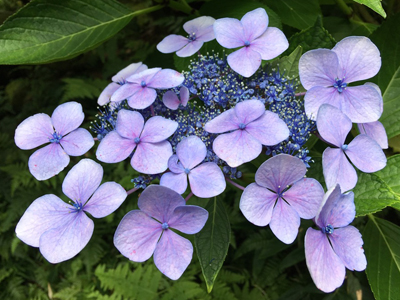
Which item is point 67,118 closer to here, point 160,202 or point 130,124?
point 130,124

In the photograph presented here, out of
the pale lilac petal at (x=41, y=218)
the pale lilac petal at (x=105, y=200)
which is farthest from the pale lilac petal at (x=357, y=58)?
the pale lilac petal at (x=41, y=218)

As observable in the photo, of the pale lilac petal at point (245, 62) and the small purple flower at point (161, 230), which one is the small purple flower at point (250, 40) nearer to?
the pale lilac petal at point (245, 62)

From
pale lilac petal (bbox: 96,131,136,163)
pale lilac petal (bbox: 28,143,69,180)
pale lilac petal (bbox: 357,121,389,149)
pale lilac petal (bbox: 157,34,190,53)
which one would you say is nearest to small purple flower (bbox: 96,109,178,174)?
pale lilac petal (bbox: 96,131,136,163)

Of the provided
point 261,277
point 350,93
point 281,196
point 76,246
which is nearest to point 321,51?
point 350,93

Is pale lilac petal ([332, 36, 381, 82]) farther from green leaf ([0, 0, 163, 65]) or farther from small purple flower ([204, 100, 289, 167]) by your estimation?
green leaf ([0, 0, 163, 65])

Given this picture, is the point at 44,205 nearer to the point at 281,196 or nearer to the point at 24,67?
the point at 281,196
